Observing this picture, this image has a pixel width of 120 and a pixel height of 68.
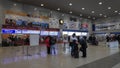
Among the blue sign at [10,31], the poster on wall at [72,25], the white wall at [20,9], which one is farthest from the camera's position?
the poster on wall at [72,25]

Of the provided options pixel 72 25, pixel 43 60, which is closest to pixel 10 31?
pixel 43 60

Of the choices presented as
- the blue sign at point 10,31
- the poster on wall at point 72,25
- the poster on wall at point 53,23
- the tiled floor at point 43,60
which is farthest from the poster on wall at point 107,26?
the tiled floor at point 43,60

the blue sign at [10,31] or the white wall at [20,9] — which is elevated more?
the white wall at [20,9]

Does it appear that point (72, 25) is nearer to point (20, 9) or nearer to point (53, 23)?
point (53, 23)

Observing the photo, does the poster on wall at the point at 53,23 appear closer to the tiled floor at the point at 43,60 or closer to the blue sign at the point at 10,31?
the blue sign at the point at 10,31

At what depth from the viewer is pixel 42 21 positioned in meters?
21.2

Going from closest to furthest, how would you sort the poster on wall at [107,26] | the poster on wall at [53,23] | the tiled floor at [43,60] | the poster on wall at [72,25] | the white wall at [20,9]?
Answer: the tiled floor at [43,60] < the white wall at [20,9] < the poster on wall at [53,23] < the poster on wall at [72,25] < the poster on wall at [107,26]

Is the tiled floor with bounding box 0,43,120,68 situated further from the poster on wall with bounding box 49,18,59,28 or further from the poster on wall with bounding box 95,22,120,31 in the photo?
the poster on wall with bounding box 95,22,120,31

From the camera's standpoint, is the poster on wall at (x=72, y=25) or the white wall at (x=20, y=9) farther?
the poster on wall at (x=72, y=25)

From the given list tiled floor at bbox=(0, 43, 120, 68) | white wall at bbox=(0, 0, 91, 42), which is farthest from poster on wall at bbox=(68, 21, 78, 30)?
tiled floor at bbox=(0, 43, 120, 68)

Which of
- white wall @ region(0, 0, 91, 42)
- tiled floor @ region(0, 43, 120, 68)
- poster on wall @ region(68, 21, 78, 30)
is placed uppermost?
white wall @ region(0, 0, 91, 42)

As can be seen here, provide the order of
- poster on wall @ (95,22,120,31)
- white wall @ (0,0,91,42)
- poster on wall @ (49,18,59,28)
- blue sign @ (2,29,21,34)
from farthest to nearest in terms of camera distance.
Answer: poster on wall @ (95,22,120,31)
poster on wall @ (49,18,59,28)
white wall @ (0,0,91,42)
blue sign @ (2,29,21,34)

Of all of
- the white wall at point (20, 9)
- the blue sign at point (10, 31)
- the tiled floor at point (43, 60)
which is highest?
the white wall at point (20, 9)

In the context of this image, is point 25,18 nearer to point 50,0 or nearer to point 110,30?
point 50,0
